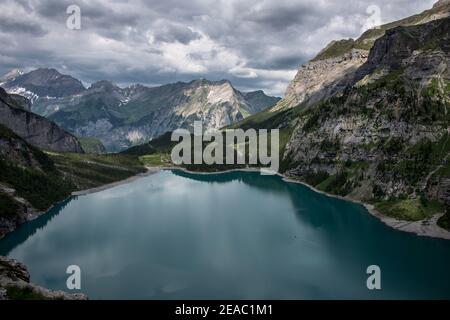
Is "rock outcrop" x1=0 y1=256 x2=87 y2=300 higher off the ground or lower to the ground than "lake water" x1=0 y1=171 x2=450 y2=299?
higher

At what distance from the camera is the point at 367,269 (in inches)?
6166

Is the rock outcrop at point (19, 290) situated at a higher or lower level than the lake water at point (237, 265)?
higher

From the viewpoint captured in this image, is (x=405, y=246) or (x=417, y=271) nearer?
(x=417, y=271)

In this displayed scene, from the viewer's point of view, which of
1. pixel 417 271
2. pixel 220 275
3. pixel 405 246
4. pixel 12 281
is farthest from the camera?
pixel 405 246

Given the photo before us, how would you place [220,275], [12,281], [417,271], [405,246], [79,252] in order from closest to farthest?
1. [12,281]
2. [220,275]
3. [417,271]
4. [79,252]
5. [405,246]

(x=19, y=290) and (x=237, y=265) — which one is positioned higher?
(x=19, y=290)

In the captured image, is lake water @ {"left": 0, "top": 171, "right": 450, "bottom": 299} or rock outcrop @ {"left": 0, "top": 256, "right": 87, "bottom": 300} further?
lake water @ {"left": 0, "top": 171, "right": 450, "bottom": 299}

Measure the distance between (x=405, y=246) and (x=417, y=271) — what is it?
3321 centimetres

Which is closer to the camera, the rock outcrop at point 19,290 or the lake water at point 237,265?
the rock outcrop at point 19,290

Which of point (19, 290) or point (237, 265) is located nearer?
A: point (19, 290)
